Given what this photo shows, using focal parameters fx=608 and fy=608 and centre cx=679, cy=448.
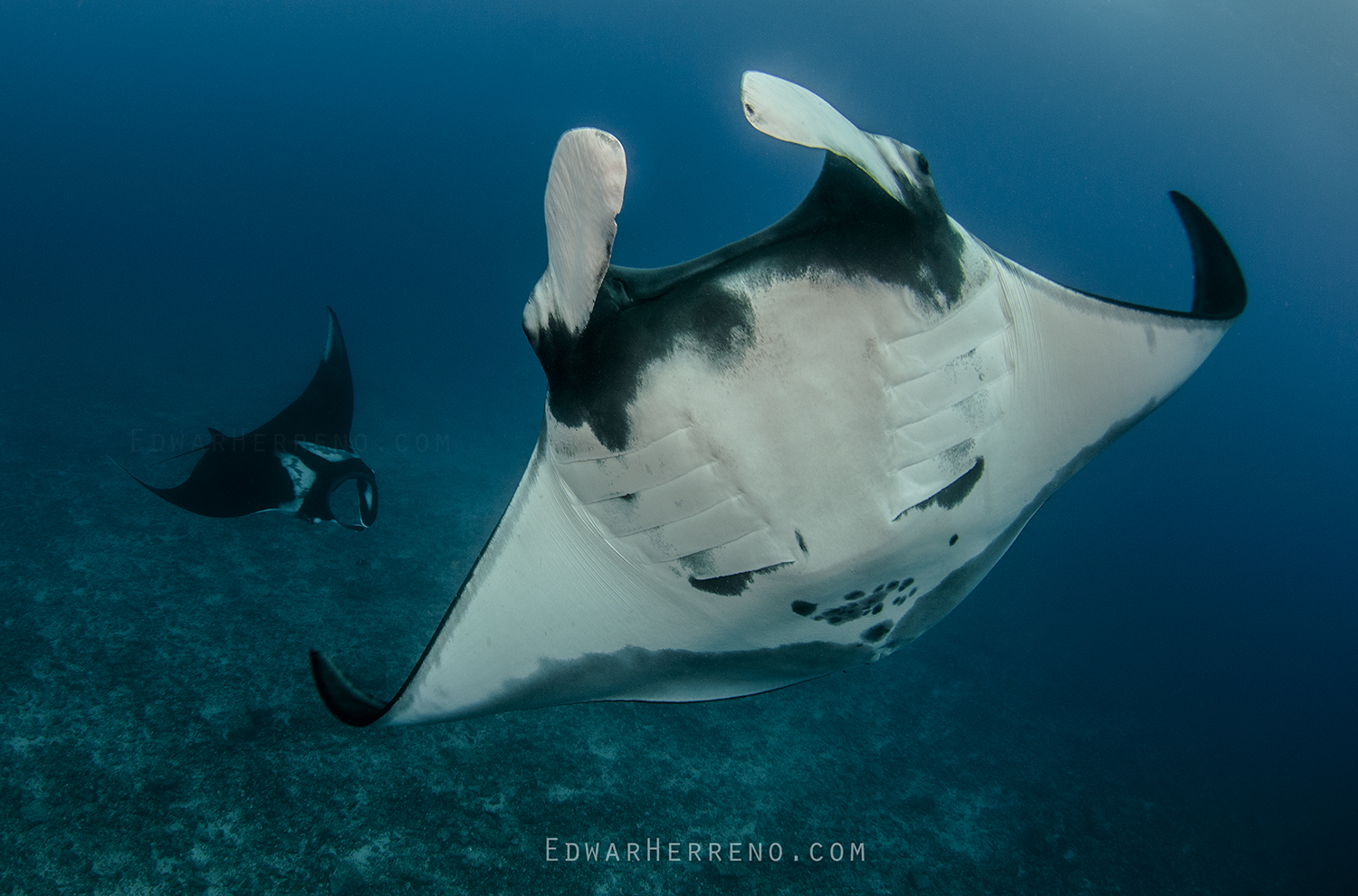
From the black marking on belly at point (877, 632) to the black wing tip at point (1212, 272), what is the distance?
102 cm

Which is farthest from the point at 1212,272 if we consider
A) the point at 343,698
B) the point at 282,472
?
the point at 282,472

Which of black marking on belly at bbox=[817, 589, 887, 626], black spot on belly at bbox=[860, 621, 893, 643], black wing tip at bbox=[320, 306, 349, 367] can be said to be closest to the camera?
black marking on belly at bbox=[817, 589, 887, 626]

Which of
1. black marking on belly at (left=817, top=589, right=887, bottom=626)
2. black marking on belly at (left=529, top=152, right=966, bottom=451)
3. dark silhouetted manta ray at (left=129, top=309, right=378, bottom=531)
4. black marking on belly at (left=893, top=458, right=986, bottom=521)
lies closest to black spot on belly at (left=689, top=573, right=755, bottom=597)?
black marking on belly at (left=817, top=589, right=887, bottom=626)

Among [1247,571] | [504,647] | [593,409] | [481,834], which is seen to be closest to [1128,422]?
[593,409]

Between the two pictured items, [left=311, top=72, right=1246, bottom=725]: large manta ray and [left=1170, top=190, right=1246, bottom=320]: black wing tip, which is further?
[left=1170, top=190, right=1246, bottom=320]: black wing tip

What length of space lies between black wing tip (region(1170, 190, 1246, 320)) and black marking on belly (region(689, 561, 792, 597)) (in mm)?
1168

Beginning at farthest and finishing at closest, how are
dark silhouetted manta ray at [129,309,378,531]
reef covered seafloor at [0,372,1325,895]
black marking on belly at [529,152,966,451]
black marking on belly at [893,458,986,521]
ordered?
1. dark silhouetted manta ray at [129,309,378,531]
2. reef covered seafloor at [0,372,1325,895]
3. black marking on belly at [893,458,986,521]
4. black marking on belly at [529,152,966,451]

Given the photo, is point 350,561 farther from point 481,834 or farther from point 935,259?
point 935,259

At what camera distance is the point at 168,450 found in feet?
27.7

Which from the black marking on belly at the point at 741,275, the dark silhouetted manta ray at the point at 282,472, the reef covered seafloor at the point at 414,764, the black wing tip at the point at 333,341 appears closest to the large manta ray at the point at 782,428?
the black marking on belly at the point at 741,275

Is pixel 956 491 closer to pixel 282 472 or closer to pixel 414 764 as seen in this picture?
pixel 414 764

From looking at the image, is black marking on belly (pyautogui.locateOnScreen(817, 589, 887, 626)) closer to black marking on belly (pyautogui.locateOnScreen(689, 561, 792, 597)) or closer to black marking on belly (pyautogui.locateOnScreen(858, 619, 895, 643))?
black marking on belly (pyautogui.locateOnScreen(858, 619, 895, 643))

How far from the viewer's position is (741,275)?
93 centimetres

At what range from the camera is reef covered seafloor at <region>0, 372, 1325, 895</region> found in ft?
9.77
